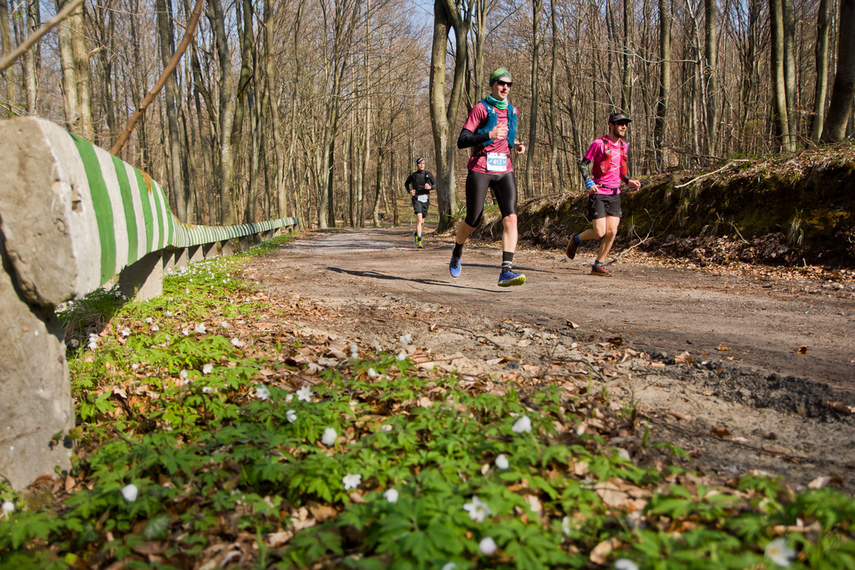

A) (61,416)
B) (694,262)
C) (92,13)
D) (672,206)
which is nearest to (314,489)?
(61,416)

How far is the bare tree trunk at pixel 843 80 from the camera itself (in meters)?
8.76

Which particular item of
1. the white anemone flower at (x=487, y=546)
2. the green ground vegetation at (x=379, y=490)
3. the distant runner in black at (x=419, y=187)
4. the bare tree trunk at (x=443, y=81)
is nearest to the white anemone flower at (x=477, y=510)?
the green ground vegetation at (x=379, y=490)

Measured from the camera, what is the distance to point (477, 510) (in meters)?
1.74

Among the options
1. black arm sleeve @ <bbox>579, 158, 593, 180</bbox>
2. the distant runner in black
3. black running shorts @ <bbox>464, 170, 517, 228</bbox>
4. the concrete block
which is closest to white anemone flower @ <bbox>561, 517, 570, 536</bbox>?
the concrete block

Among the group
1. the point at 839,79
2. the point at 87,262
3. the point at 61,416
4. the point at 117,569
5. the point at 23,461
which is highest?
the point at 839,79

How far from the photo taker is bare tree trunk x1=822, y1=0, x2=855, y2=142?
28.7ft

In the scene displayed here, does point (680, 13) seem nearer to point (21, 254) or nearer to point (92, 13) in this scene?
point (92, 13)

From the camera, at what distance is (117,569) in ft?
5.89

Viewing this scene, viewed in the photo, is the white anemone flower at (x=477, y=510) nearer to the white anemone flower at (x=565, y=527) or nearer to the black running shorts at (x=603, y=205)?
the white anemone flower at (x=565, y=527)

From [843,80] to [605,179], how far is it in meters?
4.91

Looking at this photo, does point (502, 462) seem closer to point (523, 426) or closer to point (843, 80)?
point (523, 426)

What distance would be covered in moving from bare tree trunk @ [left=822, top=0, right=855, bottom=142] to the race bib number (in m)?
6.59

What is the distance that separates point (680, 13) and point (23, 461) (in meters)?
31.4

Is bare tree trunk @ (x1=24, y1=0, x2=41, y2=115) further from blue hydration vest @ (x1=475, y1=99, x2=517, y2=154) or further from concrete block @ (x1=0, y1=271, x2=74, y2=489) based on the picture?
concrete block @ (x1=0, y1=271, x2=74, y2=489)
